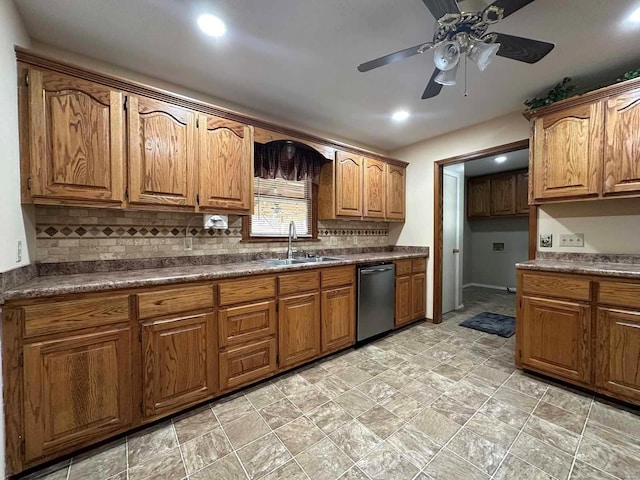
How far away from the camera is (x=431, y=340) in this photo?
3.03m

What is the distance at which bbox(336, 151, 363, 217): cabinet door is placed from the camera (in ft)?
10.2

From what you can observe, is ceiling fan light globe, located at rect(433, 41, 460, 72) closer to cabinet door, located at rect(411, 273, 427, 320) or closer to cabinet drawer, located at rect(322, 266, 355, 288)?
cabinet drawer, located at rect(322, 266, 355, 288)

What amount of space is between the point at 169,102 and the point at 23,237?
1224 mm

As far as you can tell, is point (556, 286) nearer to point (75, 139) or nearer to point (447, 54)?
point (447, 54)

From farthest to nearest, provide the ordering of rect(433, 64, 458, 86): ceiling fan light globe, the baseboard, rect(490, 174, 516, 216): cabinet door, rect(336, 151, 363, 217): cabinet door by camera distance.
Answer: the baseboard, rect(490, 174, 516, 216): cabinet door, rect(336, 151, 363, 217): cabinet door, rect(433, 64, 458, 86): ceiling fan light globe

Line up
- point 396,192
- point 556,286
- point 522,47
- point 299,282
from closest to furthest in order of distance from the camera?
1. point 522,47
2. point 556,286
3. point 299,282
4. point 396,192

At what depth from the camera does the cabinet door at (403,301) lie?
3262 mm

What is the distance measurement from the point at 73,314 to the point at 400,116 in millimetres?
3203

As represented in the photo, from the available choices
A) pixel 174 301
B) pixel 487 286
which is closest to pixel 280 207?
pixel 174 301

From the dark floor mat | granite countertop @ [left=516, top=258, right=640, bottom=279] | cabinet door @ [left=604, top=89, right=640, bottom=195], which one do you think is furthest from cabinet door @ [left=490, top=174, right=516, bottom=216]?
cabinet door @ [left=604, top=89, right=640, bottom=195]

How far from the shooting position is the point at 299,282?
7.66 feet

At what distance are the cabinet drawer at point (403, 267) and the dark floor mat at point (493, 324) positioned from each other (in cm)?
108

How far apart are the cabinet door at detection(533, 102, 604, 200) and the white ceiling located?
1.13ft

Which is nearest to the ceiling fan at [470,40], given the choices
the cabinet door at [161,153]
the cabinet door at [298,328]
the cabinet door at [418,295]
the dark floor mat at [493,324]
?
the cabinet door at [161,153]
